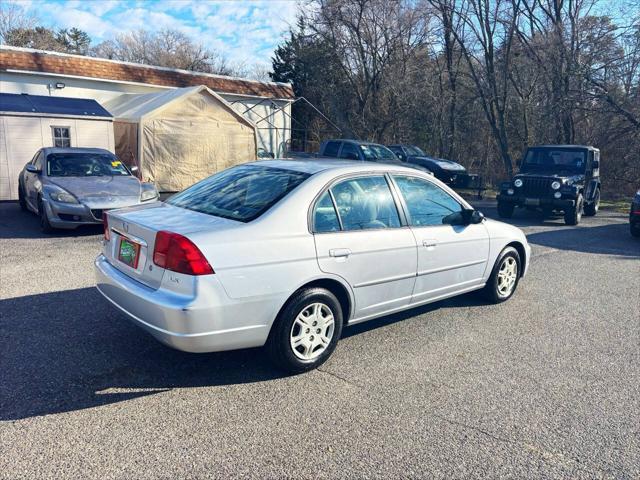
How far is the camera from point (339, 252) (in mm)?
3947

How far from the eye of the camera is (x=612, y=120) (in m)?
20.4

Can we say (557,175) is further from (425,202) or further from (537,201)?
(425,202)

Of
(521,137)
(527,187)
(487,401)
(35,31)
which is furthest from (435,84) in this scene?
(35,31)

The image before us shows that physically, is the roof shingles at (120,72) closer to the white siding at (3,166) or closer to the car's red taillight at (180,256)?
the white siding at (3,166)

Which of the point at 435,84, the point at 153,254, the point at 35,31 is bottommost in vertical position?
the point at 153,254

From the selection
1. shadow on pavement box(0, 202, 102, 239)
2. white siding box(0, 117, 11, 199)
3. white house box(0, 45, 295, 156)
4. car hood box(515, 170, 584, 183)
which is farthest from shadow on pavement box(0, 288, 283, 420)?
white house box(0, 45, 295, 156)

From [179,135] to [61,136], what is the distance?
126 inches

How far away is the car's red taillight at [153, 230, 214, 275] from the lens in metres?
3.33

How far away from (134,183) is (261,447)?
308 inches

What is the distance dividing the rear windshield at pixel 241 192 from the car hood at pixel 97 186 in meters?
4.84

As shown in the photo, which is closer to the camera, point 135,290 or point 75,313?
point 135,290

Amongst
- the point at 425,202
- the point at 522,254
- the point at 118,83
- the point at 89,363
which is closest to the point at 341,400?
the point at 89,363

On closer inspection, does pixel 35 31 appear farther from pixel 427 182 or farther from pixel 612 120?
pixel 427 182

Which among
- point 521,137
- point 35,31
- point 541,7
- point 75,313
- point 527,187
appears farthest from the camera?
point 35,31
